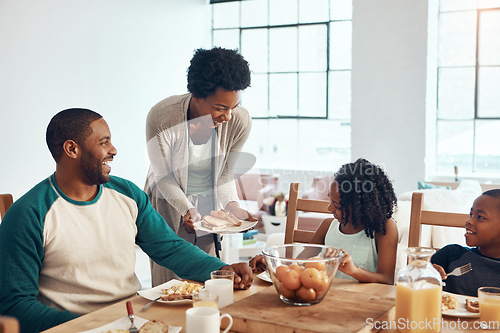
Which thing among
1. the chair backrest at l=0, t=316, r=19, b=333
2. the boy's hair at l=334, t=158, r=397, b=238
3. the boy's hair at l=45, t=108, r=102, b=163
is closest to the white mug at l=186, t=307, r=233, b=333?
the chair backrest at l=0, t=316, r=19, b=333

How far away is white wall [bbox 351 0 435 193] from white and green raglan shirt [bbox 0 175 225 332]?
4231 millimetres

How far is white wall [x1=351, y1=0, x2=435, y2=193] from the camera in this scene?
5.54 m

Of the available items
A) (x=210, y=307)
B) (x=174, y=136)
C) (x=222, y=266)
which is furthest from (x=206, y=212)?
(x=210, y=307)

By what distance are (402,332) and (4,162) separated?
378cm

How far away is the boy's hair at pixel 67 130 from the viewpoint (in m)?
1.60

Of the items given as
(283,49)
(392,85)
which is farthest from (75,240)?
(283,49)

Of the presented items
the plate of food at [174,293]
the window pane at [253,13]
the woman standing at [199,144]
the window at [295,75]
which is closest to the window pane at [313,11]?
the window at [295,75]

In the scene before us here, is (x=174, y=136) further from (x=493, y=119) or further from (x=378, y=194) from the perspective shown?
(x=493, y=119)

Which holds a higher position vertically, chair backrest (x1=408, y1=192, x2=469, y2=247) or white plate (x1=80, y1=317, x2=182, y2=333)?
chair backrest (x1=408, y1=192, x2=469, y2=247)

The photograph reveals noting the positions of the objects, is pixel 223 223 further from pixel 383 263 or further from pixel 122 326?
pixel 122 326

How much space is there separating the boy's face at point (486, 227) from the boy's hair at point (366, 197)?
29cm

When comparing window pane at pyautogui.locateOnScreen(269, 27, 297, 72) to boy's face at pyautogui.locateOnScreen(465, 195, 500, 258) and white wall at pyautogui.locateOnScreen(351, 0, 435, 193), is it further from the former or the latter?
boy's face at pyautogui.locateOnScreen(465, 195, 500, 258)

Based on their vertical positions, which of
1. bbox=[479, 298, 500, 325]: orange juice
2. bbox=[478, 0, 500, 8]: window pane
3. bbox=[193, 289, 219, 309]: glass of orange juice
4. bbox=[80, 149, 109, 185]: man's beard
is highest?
bbox=[478, 0, 500, 8]: window pane

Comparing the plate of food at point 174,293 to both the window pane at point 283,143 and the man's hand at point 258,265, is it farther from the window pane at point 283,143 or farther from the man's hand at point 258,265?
the window pane at point 283,143
